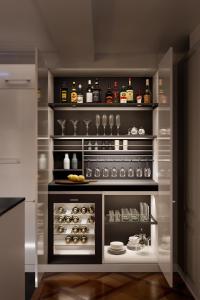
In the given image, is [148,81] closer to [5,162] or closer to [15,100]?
[15,100]

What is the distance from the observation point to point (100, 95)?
434cm

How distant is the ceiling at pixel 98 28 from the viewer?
2.72m

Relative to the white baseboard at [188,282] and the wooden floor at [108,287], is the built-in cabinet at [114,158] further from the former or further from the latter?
the white baseboard at [188,282]

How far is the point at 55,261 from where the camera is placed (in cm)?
384

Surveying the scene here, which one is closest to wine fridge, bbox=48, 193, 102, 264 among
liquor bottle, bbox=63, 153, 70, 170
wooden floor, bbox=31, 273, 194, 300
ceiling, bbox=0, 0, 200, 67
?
wooden floor, bbox=31, 273, 194, 300

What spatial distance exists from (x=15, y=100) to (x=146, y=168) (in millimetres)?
1811

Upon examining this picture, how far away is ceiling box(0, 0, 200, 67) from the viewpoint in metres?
2.72

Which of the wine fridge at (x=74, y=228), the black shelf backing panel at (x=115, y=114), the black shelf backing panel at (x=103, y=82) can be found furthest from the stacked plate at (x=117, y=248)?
the black shelf backing panel at (x=103, y=82)

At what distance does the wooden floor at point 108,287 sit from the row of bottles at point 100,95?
6.58 feet

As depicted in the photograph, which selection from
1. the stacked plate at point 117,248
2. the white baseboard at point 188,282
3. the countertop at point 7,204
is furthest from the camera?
the stacked plate at point 117,248

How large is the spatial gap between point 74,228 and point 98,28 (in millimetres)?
2274

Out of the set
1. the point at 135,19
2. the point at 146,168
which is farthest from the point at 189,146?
the point at 135,19

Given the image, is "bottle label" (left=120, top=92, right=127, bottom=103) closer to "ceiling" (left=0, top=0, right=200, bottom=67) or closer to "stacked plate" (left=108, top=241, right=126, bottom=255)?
"ceiling" (left=0, top=0, right=200, bottom=67)

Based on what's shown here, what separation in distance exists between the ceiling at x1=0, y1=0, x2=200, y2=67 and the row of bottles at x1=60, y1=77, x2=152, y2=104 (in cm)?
33
